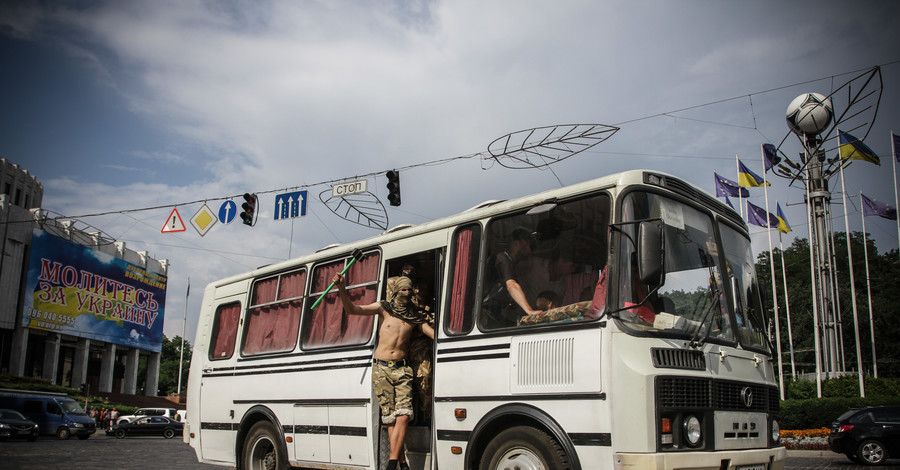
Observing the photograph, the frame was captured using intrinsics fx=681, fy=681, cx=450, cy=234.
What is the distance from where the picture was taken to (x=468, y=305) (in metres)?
7.01

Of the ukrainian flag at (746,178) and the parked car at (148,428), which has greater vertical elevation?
the ukrainian flag at (746,178)

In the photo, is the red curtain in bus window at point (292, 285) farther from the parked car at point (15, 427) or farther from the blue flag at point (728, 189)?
the blue flag at point (728, 189)

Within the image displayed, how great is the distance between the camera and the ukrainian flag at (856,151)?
30188 mm

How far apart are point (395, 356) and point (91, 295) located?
58773mm

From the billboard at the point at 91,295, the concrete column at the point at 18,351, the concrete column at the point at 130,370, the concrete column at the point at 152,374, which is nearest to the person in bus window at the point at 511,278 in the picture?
the billboard at the point at 91,295

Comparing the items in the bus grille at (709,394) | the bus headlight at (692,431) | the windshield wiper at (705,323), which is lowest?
the bus headlight at (692,431)

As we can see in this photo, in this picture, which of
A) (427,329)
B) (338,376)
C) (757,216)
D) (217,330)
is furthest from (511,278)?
(757,216)

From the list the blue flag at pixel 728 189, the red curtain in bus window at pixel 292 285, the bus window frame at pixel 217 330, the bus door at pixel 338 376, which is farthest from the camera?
the blue flag at pixel 728 189

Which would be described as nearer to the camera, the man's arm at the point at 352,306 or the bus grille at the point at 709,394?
the bus grille at the point at 709,394

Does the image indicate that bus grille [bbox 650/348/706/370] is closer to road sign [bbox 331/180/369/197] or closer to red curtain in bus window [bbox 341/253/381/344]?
red curtain in bus window [bbox 341/253/381/344]

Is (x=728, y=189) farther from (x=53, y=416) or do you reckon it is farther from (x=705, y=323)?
(x=53, y=416)

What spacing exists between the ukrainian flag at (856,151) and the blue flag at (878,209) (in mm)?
6654

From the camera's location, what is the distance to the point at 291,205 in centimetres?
1847

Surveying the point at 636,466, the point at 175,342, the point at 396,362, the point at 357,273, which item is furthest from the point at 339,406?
the point at 175,342
